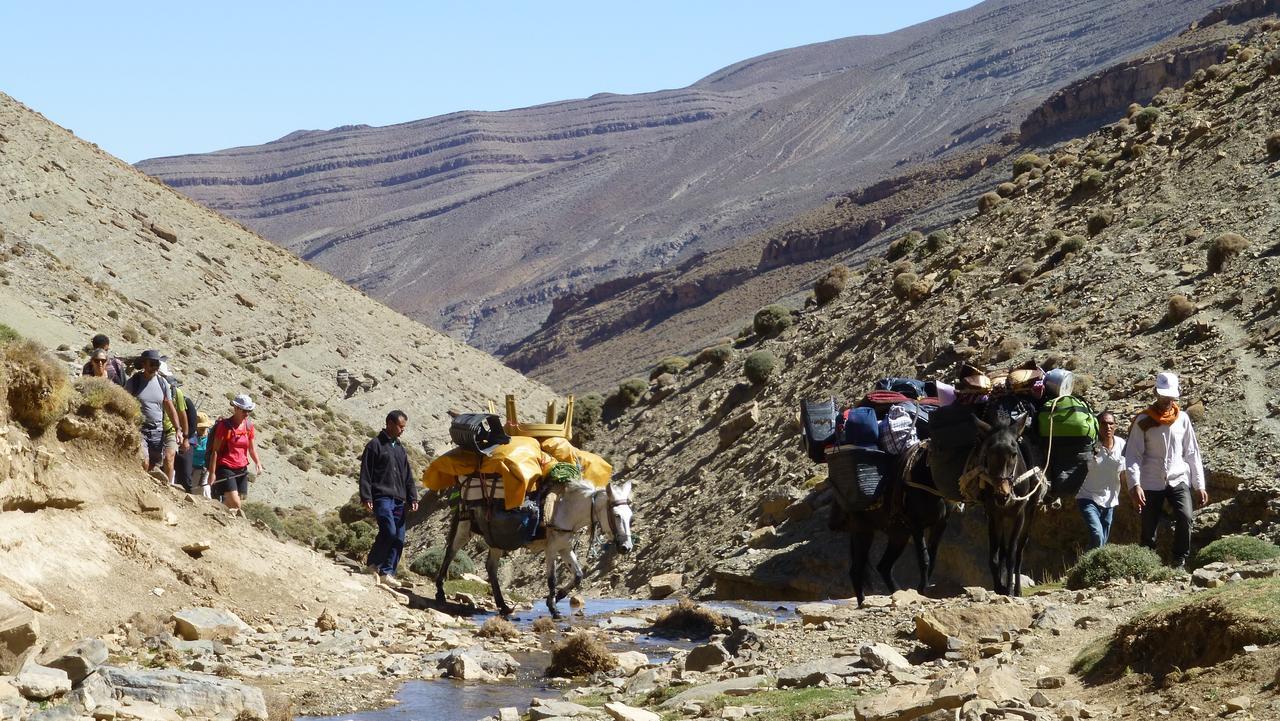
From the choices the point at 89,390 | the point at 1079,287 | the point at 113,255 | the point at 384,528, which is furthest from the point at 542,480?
the point at 113,255

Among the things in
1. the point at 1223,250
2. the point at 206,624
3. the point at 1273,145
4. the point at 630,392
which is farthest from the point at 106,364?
the point at 630,392

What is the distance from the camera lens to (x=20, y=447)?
41.9ft

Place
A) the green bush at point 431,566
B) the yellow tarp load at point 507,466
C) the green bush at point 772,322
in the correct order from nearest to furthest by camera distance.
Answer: the yellow tarp load at point 507,466 → the green bush at point 431,566 → the green bush at point 772,322

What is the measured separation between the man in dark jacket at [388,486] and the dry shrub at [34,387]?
14.7ft

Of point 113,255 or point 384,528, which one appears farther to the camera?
point 113,255

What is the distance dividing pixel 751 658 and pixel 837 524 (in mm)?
4943

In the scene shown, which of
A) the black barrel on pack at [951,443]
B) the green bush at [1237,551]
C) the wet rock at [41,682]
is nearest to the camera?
the wet rock at [41,682]

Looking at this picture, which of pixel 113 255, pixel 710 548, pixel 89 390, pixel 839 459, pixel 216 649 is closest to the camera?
pixel 216 649

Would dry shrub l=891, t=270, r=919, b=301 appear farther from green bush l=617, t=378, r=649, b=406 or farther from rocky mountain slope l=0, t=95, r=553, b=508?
rocky mountain slope l=0, t=95, r=553, b=508

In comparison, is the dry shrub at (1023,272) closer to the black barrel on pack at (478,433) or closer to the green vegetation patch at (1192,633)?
the black barrel on pack at (478,433)

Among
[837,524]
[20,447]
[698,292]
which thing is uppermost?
[20,447]

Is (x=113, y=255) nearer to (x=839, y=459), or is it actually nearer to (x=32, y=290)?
(x=32, y=290)

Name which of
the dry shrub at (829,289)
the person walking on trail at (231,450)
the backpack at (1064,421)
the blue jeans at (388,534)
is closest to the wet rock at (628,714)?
the backpack at (1064,421)

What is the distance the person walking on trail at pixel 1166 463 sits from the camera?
1455 cm
